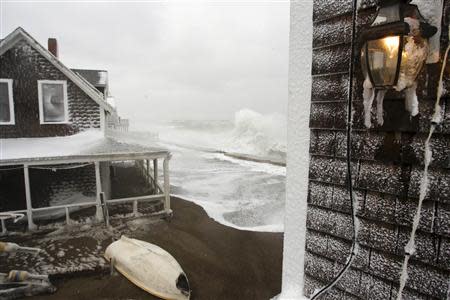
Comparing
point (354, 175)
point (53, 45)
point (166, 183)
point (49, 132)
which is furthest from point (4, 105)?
point (354, 175)

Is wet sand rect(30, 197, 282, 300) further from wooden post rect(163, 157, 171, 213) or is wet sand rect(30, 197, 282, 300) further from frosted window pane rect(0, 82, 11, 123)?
frosted window pane rect(0, 82, 11, 123)

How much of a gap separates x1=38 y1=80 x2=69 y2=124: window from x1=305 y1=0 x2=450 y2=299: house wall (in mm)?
11363

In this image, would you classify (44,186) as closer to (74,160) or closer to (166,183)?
(74,160)

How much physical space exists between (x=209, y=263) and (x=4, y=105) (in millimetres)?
9547

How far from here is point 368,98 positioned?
1.92 m

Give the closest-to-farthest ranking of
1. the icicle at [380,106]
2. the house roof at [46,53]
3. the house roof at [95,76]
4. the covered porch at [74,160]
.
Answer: the icicle at [380,106] → the covered porch at [74,160] → the house roof at [46,53] → the house roof at [95,76]

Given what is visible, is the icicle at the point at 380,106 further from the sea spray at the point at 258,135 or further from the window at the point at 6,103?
the sea spray at the point at 258,135

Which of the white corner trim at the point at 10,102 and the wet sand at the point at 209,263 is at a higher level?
the white corner trim at the point at 10,102

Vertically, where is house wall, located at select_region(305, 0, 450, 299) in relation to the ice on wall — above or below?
below

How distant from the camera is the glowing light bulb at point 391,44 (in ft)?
5.49

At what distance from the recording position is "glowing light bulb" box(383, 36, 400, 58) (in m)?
1.67

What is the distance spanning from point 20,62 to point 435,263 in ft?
43.0

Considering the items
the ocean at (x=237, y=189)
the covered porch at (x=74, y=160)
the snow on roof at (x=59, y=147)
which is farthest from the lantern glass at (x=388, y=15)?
the ocean at (x=237, y=189)

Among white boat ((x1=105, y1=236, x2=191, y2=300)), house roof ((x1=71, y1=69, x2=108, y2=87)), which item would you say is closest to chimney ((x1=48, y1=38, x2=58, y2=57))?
house roof ((x1=71, y1=69, x2=108, y2=87))
